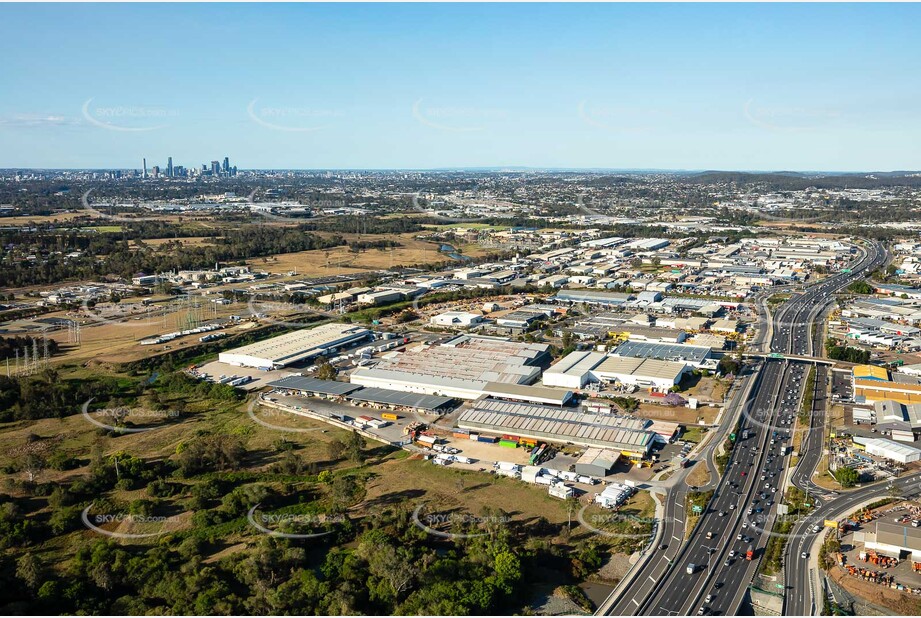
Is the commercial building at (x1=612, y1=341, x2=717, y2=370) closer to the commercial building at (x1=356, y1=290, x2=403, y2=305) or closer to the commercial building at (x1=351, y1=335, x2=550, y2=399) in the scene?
the commercial building at (x1=351, y1=335, x2=550, y2=399)

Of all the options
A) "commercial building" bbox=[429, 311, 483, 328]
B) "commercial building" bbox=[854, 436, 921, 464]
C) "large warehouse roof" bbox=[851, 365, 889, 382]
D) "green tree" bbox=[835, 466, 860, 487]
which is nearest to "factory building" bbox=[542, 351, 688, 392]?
"large warehouse roof" bbox=[851, 365, 889, 382]

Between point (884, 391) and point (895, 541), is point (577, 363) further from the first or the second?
point (895, 541)

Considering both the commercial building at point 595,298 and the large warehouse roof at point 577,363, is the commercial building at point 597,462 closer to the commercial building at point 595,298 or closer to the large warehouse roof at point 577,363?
the large warehouse roof at point 577,363

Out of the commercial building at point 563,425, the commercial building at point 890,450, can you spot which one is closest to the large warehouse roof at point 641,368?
the commercial building at point 563,425

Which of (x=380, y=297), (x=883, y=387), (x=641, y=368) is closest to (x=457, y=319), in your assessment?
(x=380, y=297)

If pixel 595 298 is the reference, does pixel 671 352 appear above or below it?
below
